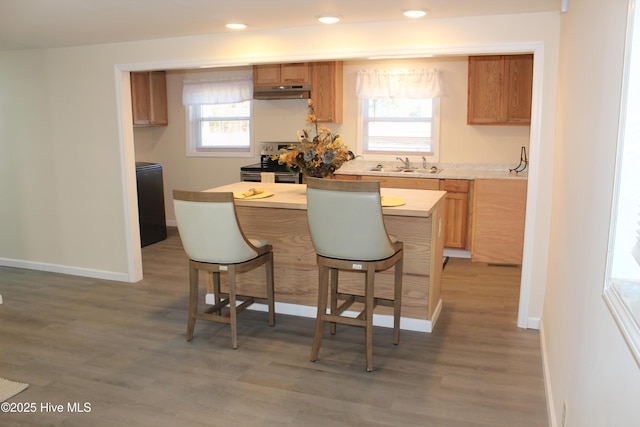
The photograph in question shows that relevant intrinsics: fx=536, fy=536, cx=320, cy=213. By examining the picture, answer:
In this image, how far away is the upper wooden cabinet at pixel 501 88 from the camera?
538cm

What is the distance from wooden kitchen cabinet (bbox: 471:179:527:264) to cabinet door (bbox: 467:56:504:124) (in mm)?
748

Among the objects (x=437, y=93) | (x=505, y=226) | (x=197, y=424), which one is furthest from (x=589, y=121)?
(x=437, y=93)

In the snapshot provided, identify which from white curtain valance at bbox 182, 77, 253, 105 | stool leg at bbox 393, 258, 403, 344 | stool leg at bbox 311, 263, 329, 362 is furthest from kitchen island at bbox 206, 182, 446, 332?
white curtain valance at bbox 182, 77, 253, 105

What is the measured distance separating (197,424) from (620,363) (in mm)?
1974

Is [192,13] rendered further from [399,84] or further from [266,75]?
[399,84]

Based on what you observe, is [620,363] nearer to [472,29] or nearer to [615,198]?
[615,198]

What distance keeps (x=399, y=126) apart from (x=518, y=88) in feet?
4.65

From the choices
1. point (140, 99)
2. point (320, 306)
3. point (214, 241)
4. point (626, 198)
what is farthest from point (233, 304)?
point (140, 99)

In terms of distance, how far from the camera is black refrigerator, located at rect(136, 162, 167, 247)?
6.22m

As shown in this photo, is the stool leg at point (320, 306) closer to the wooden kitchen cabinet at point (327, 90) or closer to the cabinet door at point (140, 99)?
the wooden kitchen cabinet at point (327, 90)

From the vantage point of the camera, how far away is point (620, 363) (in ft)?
4.28

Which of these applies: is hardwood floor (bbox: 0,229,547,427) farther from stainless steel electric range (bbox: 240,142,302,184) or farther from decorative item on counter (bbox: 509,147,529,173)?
stainless steel electric range (bbox: 240,142,302,184)

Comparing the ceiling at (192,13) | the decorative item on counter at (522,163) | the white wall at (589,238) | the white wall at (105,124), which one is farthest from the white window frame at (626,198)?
the decorative item on counter at (522,163)

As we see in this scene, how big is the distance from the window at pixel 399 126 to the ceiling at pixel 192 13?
2.50 m
